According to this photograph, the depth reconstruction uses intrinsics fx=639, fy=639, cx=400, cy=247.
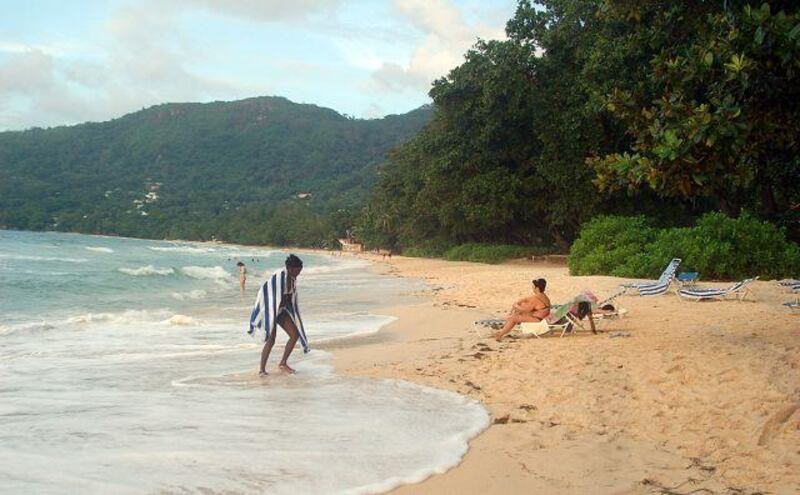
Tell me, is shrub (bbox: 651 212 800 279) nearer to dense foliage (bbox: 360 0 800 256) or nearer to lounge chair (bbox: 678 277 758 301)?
dense foliage (bbox: 360 0 800 256)

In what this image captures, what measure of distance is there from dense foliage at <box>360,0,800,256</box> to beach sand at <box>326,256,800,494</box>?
1.90 m

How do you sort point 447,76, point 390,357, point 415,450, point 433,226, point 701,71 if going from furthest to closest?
point 433,226 < point 447,76 < point 390,357 < point 701,71 < point 415,450

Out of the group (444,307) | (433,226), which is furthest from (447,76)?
(444,307)

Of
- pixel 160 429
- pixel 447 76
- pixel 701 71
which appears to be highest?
pixel 447 76

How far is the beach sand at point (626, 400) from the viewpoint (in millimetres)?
4188

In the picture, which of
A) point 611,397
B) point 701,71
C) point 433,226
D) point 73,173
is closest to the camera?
point 611,397

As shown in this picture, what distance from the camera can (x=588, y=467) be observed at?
4.36 m

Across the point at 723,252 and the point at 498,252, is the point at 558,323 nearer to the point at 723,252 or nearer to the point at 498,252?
the point at 723,252

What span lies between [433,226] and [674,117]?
46.1m

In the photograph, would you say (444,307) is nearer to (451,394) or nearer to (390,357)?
(390,357)

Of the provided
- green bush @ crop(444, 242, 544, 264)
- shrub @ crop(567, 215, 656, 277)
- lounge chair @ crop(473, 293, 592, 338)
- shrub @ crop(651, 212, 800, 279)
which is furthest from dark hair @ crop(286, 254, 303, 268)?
green bush @ crop(444, 242, 544, 264)

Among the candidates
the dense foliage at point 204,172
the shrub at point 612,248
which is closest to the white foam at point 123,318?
the shrub at point 612,248

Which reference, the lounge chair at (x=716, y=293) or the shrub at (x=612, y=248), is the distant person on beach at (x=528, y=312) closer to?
the lounge chair at (x=716, y=293)

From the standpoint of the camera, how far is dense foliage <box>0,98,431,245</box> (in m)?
114
